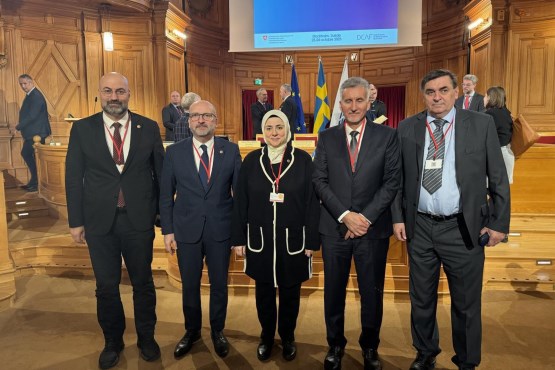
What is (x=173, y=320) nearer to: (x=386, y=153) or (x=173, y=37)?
(x=386, y=153)

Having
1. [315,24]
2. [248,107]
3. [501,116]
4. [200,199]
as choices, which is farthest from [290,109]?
[248,107]

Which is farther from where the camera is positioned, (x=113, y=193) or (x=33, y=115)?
(x=33, y=115)

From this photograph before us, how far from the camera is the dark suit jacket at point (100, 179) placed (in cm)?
230

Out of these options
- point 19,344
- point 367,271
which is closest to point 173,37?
point 19,344

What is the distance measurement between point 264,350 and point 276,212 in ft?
2.73

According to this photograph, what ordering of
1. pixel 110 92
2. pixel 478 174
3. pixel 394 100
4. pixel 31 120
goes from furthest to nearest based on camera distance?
pixel 394 100 → pixel 31 120 → pixel 110 92 → pixel 478 174

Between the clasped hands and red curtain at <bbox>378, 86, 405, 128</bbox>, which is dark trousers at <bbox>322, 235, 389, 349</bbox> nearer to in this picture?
the clasped hands

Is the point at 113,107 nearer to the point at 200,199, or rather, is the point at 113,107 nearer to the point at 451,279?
the point at 200,199

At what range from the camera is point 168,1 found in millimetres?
7641

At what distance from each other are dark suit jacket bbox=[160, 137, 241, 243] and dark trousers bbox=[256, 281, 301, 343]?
1.25 ft

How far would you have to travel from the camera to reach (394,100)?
32.0ft

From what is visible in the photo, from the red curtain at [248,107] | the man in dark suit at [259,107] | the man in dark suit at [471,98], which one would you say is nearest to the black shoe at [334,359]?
the man in dark suit at [471,98]

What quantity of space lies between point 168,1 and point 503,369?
7.52 meters

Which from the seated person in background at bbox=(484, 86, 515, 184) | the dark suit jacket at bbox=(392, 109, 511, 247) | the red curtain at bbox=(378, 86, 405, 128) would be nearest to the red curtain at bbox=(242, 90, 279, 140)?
the red curtain at bbox=(378, 86, 405, 128)
